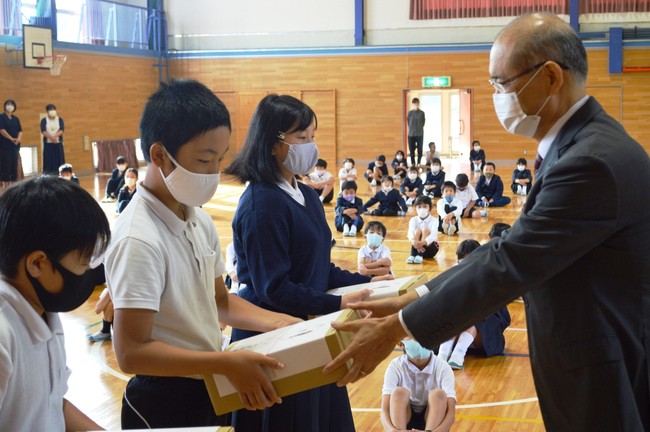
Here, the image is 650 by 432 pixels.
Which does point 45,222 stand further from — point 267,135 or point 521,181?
point 521,181

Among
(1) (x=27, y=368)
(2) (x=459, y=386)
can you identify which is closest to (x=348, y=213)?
(2) (x=459, y=386)

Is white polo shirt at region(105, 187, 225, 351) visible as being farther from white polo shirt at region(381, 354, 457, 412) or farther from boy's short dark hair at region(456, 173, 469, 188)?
boy's short dark hair at region(456, 173, 469, 188)

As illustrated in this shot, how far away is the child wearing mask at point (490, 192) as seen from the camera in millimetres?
16109

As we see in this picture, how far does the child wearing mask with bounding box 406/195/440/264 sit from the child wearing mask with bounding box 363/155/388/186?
774cm

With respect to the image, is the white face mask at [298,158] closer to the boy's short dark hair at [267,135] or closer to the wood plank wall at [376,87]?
the boy's short dark hair at [267,135]

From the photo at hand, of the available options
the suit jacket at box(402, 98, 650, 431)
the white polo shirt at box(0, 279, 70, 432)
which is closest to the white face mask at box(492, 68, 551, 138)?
the suit jacket at box(402, 98, 650, 431)

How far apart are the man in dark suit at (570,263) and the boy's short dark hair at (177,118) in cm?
81

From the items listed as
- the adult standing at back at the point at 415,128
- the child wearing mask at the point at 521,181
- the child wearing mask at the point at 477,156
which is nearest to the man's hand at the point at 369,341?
the child wearing mask at the point at 521,181

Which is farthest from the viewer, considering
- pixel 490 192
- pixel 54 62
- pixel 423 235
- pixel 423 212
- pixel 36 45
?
pixel 54 62

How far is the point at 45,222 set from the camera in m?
2.00

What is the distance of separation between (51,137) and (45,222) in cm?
1833

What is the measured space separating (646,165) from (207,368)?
4.44ft

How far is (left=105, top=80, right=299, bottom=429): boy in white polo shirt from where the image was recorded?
2.28 meters

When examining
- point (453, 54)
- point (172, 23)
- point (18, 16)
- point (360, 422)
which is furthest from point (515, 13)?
point (360, 422)
